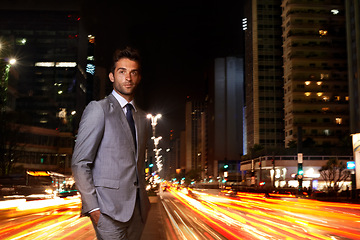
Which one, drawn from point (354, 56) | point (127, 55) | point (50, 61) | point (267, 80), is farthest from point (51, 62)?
point (127, 55)

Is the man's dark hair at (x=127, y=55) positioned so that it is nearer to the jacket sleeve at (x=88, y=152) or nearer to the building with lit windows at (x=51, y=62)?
the jacket sleeve at (x=88, y=152)

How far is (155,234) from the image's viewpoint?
12.3m

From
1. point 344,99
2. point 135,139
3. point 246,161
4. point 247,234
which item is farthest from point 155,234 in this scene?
point 246,161

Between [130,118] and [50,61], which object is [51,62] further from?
[130,118]

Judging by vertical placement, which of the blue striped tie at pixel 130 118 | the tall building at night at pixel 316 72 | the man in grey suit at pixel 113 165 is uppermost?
the tall building at night at pixel 316 72

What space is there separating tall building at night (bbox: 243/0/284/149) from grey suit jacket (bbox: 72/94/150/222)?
12386 centimetres

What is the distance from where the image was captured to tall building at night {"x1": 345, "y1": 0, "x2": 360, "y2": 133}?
91.1 meters

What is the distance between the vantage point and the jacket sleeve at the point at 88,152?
123 inches

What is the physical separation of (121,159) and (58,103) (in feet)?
425

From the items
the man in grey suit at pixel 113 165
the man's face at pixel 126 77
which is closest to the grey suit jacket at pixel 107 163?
the man in grey suit at pixel 113 165

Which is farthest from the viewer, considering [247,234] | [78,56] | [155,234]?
[78,56]

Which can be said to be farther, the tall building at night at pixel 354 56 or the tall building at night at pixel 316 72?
the tall building at night at pixel 316 72

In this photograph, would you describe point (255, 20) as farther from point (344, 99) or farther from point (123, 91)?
point (123, 91)

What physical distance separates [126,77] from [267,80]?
410ft
